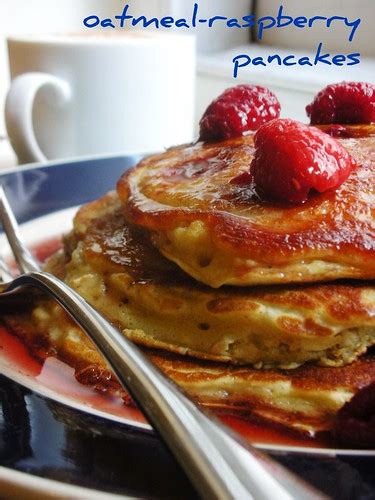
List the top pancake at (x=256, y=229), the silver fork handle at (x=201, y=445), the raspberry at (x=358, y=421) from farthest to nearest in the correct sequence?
the top pancake at (x=256, y=229), the raspberry at (x=358, y=421), the silver fork handle at (x=201, y=445)

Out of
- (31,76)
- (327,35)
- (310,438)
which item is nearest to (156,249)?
(310,438)

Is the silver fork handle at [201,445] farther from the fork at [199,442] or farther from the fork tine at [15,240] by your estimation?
the fork tine at [15,240]

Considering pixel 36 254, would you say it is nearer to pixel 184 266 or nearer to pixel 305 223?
pixel 184 266

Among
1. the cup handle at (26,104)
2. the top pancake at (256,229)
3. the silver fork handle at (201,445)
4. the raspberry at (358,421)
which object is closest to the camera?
the silver fork handle at (201,445)

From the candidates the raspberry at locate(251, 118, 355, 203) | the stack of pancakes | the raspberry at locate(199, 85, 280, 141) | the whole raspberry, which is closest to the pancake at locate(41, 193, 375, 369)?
the stack of pancakes

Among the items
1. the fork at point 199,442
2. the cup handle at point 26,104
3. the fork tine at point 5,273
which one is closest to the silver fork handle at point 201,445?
the fork at point 199,442

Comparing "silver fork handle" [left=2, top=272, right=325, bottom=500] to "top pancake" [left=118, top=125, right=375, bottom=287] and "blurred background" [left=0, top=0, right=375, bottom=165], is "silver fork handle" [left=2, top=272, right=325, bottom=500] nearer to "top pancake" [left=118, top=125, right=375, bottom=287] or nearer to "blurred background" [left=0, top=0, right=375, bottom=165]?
"top pancake" [left=118, top=125, right=375, bottom=287]
